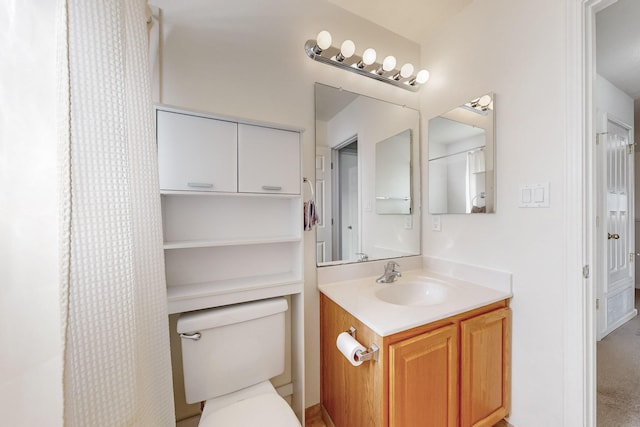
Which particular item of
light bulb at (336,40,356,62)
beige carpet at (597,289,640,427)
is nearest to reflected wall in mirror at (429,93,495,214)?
light bulb at (336,40,356,62)

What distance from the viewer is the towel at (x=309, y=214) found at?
1350 millimetres

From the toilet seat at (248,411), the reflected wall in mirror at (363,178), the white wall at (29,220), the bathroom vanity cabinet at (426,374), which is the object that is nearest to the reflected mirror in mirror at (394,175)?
the reflected wall in mirror at (363,178)

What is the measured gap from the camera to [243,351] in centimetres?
113

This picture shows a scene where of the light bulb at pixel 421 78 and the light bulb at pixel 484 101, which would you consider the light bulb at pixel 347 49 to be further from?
the light bulb at pixel 484 101

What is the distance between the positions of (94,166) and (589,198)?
181 centimetres

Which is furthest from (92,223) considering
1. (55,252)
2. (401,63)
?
(401,63)

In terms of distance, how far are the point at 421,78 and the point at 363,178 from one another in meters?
0.87

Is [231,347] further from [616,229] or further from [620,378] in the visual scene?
[616,229]

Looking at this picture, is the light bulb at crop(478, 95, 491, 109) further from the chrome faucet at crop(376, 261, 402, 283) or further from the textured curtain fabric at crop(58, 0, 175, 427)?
the textured curtain fabric at crop(58, 0, 175, 427)

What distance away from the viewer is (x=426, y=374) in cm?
101

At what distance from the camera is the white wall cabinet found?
103 centimetres

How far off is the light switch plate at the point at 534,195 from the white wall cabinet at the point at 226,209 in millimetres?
1197

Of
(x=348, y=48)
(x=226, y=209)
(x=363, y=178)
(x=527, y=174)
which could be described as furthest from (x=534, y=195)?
(x=226, y=209)

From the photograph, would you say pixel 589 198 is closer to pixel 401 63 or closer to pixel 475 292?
pixel 475 292
